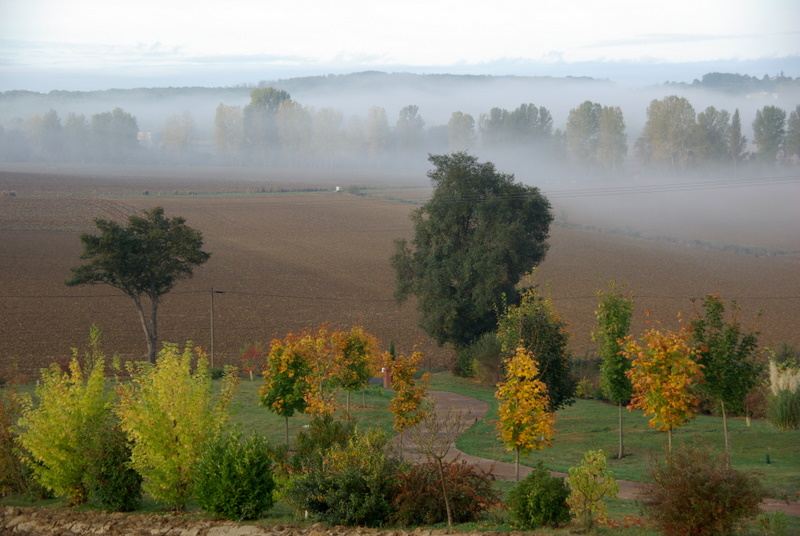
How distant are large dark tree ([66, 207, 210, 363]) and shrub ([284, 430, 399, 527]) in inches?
901

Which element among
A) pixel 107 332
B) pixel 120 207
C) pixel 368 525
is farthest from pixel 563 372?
pixel 120 207

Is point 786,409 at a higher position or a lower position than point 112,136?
lower

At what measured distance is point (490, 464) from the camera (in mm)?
21391

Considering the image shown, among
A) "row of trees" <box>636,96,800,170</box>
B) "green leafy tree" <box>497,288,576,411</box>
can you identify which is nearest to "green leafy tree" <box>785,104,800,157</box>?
"row of trees" <box>636,96,800,170</box>

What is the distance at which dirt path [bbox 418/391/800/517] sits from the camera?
595 inches

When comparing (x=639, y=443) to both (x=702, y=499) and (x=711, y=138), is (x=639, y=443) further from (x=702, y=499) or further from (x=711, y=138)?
(x=711, y=138)

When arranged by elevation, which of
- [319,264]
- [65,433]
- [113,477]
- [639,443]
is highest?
[65,433]

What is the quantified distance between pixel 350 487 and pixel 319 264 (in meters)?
51.9

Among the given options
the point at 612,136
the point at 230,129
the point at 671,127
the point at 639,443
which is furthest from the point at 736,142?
the point at 639,443

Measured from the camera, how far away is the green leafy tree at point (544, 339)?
919 inches

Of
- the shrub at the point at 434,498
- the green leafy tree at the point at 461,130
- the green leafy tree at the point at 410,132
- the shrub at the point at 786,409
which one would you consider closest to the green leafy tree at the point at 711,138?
the green leafy tree at the point at 461,130

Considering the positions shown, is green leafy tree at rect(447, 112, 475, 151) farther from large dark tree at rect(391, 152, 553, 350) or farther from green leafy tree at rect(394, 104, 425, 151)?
large dark tree at rect(391, 152, 553, 350)

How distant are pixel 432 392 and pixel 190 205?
73.5m

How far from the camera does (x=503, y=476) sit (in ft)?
64.4
